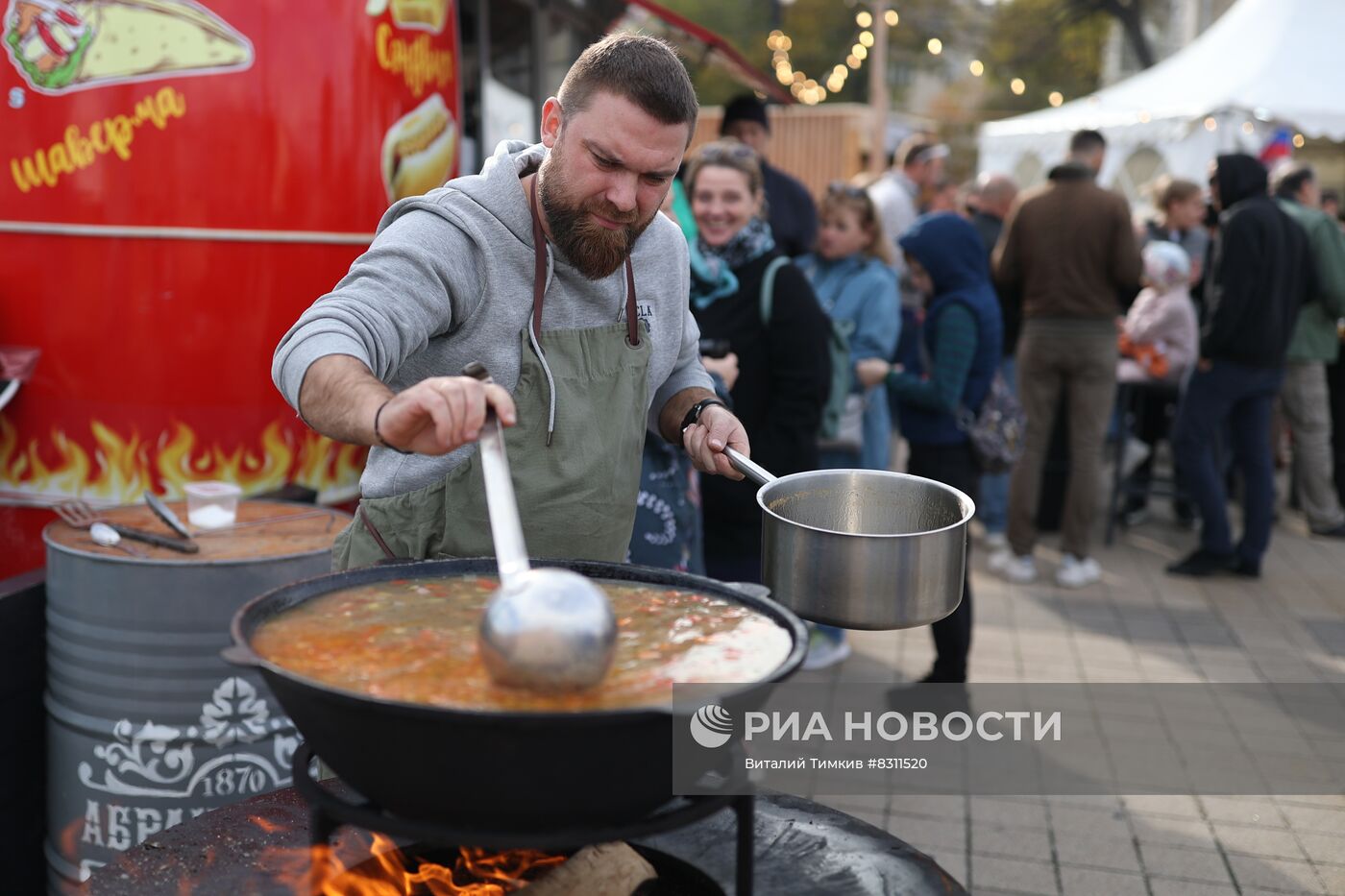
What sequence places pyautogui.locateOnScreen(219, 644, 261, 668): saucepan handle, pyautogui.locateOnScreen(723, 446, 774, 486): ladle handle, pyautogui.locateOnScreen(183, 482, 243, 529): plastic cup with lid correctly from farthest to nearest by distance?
pyautogui.locateOnScreen(183, 482, 243, 529): plastic cup with lid < pyautogui.locateOnScreen(723, 446, 774, 486): ladle handle < pyautogui.locateOnScreen(219, 644, 261, 668): saucepan handle

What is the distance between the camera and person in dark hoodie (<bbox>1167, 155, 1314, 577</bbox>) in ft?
19.4

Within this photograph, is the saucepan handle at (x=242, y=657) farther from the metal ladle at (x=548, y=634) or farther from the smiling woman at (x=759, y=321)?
the smiling woman at (x=759, y=321)

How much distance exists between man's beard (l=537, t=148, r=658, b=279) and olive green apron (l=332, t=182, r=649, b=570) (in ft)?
0.16

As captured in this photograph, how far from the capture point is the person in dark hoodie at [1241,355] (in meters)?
5.90

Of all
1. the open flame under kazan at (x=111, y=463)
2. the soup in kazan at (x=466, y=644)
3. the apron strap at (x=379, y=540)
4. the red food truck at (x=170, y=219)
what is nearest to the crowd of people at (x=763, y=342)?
the apron strap at (x=379, y=540)

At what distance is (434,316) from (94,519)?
4.98 ft

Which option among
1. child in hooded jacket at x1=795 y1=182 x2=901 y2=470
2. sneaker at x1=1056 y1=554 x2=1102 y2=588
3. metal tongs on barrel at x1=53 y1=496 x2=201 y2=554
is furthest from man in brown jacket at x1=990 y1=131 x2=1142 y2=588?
metal tongs on barrel at x1=53 y1=496 x2=201 y2=554

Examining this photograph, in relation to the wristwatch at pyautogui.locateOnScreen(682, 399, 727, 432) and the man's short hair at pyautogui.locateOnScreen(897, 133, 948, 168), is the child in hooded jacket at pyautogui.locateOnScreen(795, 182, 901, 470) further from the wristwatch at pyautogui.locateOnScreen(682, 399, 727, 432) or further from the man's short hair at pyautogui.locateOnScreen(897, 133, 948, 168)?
the man's short hair at pyautogui.locateOnScreen(897, 133, 948, 168)

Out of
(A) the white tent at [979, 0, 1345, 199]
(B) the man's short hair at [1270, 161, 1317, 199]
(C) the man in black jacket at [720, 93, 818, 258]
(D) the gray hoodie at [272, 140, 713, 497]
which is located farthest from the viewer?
(A) the white tent at [979, 0, 1345, 199]

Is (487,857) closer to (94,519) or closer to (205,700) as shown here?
(205,700)

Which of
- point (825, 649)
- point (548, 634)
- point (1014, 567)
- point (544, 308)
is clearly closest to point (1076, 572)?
point (1014, 567)

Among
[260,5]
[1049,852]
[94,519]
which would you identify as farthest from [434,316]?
[1049,852]

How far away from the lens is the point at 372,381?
160 cm

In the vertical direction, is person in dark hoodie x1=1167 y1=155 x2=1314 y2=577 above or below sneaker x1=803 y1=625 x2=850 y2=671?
above
